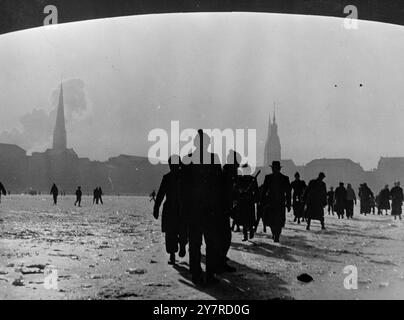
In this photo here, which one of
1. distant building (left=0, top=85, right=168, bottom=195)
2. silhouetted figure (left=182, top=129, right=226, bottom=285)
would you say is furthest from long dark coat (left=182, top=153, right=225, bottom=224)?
distant building (left=0, top=85, right=168, bottom=195)

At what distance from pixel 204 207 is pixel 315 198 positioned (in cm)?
865

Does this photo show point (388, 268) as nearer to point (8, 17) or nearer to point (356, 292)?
point (356, 292)

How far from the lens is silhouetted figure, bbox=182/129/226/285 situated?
6.82 meters

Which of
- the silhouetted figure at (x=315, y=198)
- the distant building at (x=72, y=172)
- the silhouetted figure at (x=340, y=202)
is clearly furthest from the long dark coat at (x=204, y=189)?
the distant building at (x=72, y=172)

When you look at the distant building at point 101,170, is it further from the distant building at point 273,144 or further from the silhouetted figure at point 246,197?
the silhouetted figure at point 246,197

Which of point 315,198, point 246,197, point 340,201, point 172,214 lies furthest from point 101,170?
point 172,214

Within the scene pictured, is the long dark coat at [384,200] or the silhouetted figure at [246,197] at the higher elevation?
the silhouetted figure at [246,197]

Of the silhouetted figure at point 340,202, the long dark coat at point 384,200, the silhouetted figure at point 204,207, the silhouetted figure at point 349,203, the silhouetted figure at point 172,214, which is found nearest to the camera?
the silhouetted figure at point 204,207

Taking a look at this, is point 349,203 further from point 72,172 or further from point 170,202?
point 72,172

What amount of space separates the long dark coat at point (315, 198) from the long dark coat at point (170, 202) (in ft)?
23.6

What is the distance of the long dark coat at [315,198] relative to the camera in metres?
14.8

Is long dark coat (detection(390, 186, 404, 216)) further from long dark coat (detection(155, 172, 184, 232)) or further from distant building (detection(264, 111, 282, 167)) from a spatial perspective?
distant building (detection(264, 111, 282, 167))

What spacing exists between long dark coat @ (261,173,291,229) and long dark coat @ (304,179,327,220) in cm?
385

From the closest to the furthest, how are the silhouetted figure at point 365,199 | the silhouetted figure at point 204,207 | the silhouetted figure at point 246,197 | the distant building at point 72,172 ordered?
the silhouetted figure at point 204,207, the silhouetted figure at point 246,197, the silhouetted figure at point 365,199, the distant building at point 72,172
